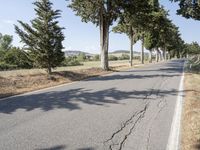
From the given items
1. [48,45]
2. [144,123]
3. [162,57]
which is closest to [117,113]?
[144,123]

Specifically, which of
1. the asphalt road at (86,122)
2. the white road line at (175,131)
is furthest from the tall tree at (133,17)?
the white road line at (175,131)

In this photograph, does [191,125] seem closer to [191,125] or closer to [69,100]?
[191,125]

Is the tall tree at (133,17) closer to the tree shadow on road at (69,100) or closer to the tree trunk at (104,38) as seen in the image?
the tree trunk at (104,38)

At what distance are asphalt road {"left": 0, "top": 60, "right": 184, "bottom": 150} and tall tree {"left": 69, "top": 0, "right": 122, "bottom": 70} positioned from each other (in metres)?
19.3

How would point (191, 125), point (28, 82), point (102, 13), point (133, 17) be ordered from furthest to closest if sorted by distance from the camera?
1. point (133, 17)
2. point (102, 13)
3. point (28, 82)
4. point (191, 125)

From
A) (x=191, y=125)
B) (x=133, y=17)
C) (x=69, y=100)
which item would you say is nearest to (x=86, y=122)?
(x=191, y=125)

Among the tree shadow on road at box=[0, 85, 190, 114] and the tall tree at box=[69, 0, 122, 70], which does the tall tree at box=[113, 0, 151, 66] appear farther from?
the tree shadow on road at box=[0, 85, 190, 114]

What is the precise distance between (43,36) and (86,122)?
491 inches

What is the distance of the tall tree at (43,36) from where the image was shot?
19094mm

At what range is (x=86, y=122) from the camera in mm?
7887

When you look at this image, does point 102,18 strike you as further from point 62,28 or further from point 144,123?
point 144,123

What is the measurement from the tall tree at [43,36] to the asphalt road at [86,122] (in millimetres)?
7662

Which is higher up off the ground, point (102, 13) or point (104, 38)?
point (102, 13)

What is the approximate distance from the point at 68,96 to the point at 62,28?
28.4 feet
